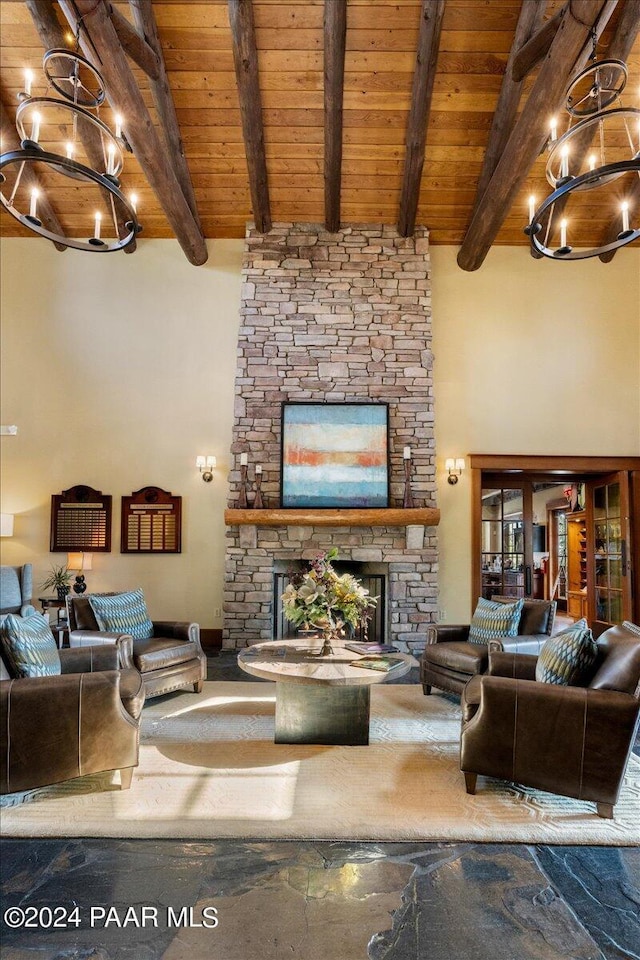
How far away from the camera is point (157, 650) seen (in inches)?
161

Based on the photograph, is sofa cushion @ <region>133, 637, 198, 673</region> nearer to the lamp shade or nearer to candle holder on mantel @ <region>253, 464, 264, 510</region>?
candle holder on mantel @ <region>253, 464, 264, 510</region>

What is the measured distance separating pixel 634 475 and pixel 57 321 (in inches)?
278

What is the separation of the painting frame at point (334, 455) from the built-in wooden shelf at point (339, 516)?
7.6 inches

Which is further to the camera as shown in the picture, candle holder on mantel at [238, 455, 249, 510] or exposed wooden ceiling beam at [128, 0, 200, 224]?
candle holder on mantel at [238, 455, 249, 510]

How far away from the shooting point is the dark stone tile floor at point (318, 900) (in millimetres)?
1734

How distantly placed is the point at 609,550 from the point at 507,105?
502 centimetres

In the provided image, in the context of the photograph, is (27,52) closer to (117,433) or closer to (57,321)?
(57,321)

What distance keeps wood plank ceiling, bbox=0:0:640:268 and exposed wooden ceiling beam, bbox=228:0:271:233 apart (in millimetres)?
13

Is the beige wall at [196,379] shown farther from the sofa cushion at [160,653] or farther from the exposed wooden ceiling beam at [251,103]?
the sofa cushion at [160,653]

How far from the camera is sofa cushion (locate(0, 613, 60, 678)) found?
9.01ft

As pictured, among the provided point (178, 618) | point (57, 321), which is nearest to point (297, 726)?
point (178, 618)

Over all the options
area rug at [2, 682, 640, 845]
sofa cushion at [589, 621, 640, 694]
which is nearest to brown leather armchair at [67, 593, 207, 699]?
area rug at [2, 682, 640, 845]

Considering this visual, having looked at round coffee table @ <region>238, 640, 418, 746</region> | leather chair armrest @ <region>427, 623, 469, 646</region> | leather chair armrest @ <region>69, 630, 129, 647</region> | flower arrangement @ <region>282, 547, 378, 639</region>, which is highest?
flower arrangement @ <region>282, 547, 378, 639</region>

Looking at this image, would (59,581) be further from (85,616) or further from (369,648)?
(369,648)
